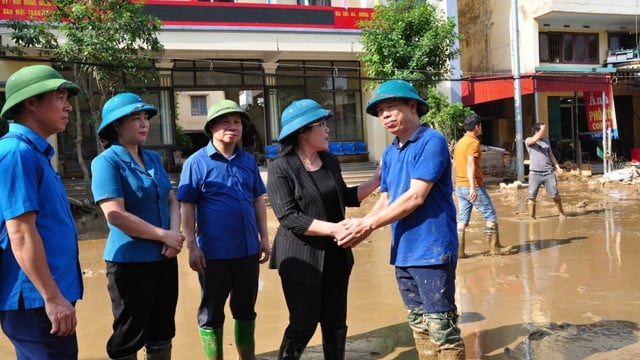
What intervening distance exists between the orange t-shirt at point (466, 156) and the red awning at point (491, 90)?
371 inches

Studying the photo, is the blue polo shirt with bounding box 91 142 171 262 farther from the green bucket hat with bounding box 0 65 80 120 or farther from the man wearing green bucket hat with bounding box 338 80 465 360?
the man wearing green bucket hat with bounding box 338 80 465 360

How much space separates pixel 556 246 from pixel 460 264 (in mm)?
1653

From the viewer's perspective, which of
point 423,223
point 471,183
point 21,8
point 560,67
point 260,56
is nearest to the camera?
point 423,223

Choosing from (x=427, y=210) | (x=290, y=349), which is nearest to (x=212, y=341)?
(x=290, y=349)

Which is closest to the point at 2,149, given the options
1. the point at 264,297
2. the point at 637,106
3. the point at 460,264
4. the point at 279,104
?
the point at 264,297

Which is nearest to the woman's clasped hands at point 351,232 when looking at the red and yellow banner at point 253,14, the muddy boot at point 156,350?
the muddy boot at point 156,350

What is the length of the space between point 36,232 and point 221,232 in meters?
1.27

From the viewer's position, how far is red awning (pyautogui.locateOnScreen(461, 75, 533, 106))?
1587 centimetres

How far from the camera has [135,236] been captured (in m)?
2.71

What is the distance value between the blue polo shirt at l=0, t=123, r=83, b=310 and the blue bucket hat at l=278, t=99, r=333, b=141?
1.21 metres

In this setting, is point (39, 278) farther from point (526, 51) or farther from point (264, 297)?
point (526, 51)

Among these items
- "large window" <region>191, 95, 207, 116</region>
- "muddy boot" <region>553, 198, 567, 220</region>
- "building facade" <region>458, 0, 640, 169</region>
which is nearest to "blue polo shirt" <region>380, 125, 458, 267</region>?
"muddy boot" <region>553, 198, 567, 220</region>

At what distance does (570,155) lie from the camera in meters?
18.5

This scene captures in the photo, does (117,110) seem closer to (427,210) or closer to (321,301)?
(321,301)
